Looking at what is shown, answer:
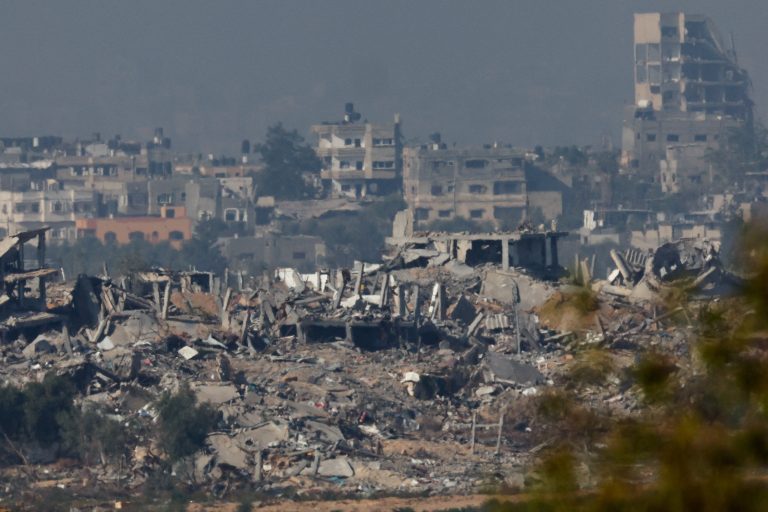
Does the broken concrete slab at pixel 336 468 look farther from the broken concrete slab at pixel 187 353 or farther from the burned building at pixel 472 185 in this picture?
the burned building at pixel 472 185

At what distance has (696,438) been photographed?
6750mm

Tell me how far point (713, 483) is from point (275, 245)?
7092cm

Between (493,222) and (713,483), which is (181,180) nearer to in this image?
(493,222)

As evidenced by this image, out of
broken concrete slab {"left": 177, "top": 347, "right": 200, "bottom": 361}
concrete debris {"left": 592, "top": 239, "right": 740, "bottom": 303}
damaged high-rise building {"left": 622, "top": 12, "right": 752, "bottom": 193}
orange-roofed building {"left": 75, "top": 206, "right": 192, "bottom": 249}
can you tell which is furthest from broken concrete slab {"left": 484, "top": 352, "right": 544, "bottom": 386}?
damaged high-rise building {"left": 622, "top": 12, "right": 752, "bottom": 193}

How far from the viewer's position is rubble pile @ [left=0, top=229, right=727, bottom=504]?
77.8 ft

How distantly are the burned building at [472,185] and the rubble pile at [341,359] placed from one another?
50820 mm

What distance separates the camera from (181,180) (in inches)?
3708

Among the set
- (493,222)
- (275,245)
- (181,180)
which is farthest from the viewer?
(181,180)

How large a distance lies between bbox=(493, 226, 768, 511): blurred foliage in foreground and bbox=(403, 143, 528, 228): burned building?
8120cm

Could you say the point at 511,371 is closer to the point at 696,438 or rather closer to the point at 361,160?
the point at 696,438

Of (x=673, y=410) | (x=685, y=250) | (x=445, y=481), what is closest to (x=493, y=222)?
(x=685, y=250)

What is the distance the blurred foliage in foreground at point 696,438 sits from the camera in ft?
22.2

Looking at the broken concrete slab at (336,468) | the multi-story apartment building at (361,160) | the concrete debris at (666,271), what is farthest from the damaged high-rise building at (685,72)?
the broken concrete slab at (336,468)

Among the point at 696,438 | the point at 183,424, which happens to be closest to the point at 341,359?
the point at 183,424
